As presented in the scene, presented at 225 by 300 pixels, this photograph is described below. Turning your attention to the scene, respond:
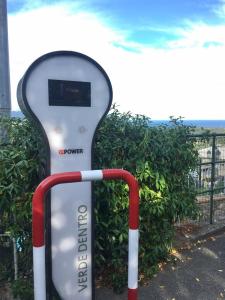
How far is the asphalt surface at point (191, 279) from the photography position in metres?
3.35

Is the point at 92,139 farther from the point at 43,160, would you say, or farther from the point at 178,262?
the point at 178,262

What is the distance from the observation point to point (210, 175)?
4949 mm

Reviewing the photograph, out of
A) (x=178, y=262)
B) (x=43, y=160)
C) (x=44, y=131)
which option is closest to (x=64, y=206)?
(x=43, y=160)

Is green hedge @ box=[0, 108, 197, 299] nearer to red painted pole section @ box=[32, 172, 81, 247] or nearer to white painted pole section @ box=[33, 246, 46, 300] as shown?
red painted pole section @ box=[32, 172, 81, 247]

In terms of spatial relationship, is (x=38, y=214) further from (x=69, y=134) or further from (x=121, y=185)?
(x=121, y=185)

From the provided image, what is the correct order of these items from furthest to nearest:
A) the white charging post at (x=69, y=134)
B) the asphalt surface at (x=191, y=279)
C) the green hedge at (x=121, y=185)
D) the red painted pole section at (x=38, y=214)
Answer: the asphalt surface at (x=191, y=279)
the green hedge at (x=121, y=185)
the white charging post at (x=69, y=134)
the red painted pole section at (x=38, y=214)

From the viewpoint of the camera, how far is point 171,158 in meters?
3.78

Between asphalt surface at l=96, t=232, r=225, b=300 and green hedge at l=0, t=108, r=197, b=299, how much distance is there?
151 millimetres

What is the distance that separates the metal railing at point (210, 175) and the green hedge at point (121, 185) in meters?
0.63

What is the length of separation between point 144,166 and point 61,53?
4.65 ft

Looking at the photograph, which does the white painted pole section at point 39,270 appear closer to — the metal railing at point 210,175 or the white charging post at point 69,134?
the white charging post at point 69,134

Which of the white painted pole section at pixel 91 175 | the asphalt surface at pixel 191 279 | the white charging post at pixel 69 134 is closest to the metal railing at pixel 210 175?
the asphalt surface at pixel 191 279

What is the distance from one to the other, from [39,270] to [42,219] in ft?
1.00

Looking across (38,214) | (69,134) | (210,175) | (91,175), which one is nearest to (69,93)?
(69,134)
